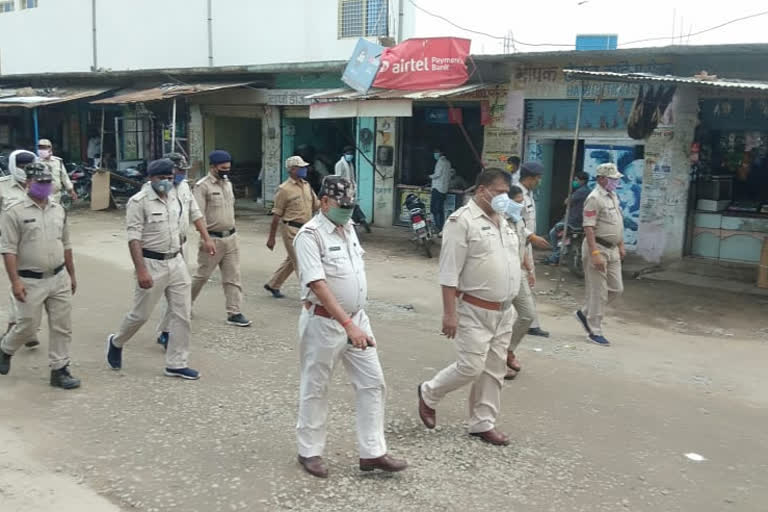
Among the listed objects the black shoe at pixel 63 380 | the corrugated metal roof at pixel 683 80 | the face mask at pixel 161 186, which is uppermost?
the corrugated metal roof at pixel 683 80

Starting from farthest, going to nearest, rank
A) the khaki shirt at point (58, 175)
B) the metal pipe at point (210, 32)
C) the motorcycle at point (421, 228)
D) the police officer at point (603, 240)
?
the metal pipe at point (210, 32), the motorcycle at point (421, 228), the khaki shirt at point (58, 175), the police officer at point (603, 240)

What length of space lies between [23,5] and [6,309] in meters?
30.7

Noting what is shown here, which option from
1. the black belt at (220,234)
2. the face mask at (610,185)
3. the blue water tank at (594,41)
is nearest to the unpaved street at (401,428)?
the black belt at (220,234)

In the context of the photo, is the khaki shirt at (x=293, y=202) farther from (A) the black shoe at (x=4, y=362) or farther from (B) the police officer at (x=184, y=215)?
(A) the black shoe at (x=4, y=362)

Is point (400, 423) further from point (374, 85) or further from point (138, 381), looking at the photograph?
point (374, 85)

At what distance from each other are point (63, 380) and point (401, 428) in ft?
8.60

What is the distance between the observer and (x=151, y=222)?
19.2 feet

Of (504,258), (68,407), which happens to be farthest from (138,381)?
(504,258)

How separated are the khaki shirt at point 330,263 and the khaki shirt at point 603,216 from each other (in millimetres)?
3643

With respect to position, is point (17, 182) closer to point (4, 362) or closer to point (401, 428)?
point (4, 362)

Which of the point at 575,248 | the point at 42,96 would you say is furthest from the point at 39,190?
the point at 42,96

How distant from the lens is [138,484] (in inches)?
165

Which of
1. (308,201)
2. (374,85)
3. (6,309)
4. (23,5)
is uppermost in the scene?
(23,5)

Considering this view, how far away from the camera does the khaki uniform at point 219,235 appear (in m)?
7.56
